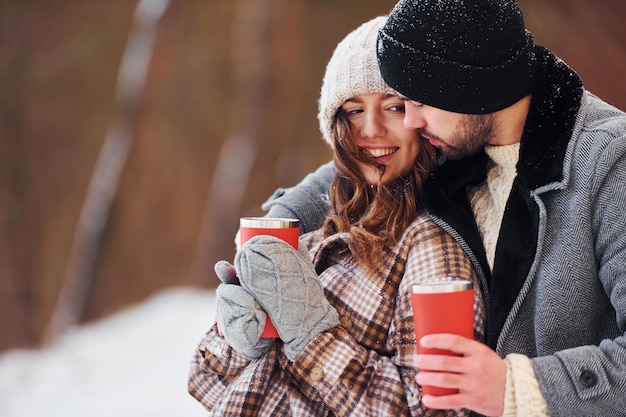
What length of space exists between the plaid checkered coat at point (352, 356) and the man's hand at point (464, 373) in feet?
0.71

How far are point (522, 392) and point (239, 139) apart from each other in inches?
144

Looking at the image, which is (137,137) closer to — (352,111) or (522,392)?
(352,111)

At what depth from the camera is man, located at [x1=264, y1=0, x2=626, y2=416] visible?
4.51 feet

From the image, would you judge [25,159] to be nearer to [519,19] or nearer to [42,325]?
[42,325]

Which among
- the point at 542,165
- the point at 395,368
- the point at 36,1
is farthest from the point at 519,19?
the point at 36,1

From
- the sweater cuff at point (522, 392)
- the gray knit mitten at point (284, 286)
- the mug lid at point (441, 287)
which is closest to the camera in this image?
the mug lid at point (441, 287)

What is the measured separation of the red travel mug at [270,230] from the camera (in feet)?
5.20

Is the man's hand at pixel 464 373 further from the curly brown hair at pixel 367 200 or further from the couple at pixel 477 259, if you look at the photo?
the curly brown hair at pixel 367 200

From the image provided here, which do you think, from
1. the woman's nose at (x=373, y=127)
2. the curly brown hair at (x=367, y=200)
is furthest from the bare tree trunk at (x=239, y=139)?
the woman's nose at (x=373, y=127)

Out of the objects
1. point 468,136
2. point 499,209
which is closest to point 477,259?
point 499,209

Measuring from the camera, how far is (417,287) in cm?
127

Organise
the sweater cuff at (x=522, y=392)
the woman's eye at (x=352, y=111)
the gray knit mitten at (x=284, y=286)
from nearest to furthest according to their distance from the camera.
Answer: the sweater cuff at (x=522, y=392) < the gray knit mitten at (x=284, y=286) < the woman's eye at (x=352, y=111)

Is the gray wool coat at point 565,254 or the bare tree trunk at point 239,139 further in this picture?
the bare tree trunk at point 239,139

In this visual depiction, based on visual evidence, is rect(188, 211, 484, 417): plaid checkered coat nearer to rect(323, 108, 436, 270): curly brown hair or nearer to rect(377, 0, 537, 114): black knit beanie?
rect(323, 108, 436, 270): curly brown hair
